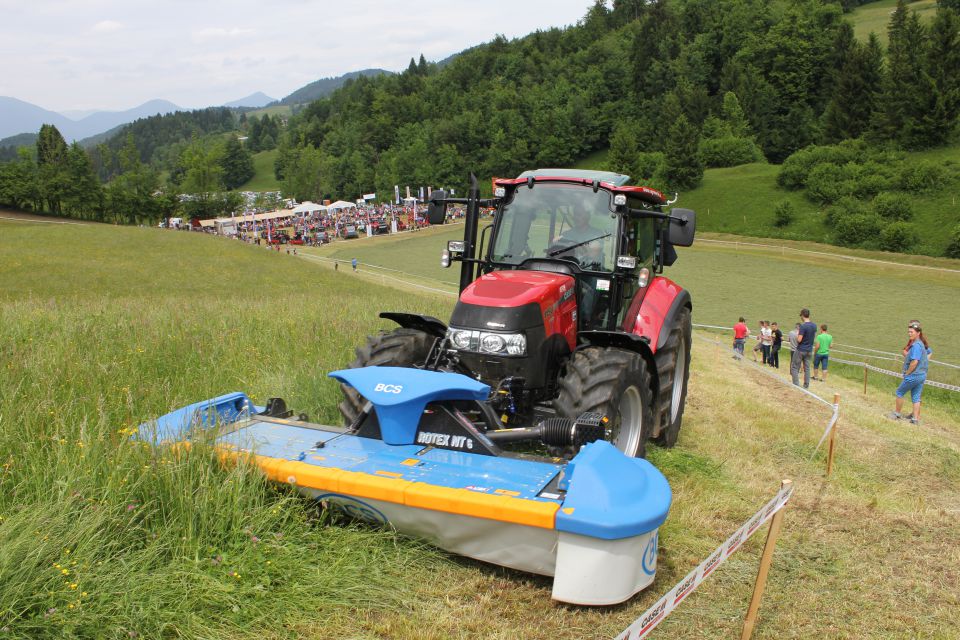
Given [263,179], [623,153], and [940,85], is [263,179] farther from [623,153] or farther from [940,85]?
[940,85]

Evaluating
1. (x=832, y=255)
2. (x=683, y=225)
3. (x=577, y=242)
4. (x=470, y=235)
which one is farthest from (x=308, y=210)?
(x=577, y=242)

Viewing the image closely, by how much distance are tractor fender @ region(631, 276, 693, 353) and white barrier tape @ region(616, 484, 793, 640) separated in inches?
107

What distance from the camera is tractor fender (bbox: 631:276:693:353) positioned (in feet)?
23.7

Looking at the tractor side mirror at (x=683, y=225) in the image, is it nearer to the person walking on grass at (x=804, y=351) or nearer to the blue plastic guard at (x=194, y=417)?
the blue plastic guard at (x=194, y=417)

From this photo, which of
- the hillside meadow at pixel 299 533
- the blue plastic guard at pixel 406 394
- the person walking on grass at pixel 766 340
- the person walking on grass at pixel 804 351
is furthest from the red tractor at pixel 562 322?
the person walking on grass at pixel 766 340

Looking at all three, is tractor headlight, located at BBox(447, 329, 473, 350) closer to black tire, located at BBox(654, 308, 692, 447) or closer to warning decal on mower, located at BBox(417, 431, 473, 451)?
warning decal on mower, located at BBox(417, 431, 473, 451)

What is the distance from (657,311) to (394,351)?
283cm

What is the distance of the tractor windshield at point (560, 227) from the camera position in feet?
22.8

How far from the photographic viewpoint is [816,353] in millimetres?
17797

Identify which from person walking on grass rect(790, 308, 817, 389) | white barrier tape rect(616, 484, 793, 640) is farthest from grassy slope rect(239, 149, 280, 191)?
white barrier tape rect(616, 484, 793, 640)

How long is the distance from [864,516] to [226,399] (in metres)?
5.14

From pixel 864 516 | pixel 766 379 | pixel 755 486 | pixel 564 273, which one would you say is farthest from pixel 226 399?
pixel 766 379

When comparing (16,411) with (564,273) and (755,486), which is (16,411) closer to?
(564,273)

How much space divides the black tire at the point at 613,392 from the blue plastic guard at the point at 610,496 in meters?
1.01
